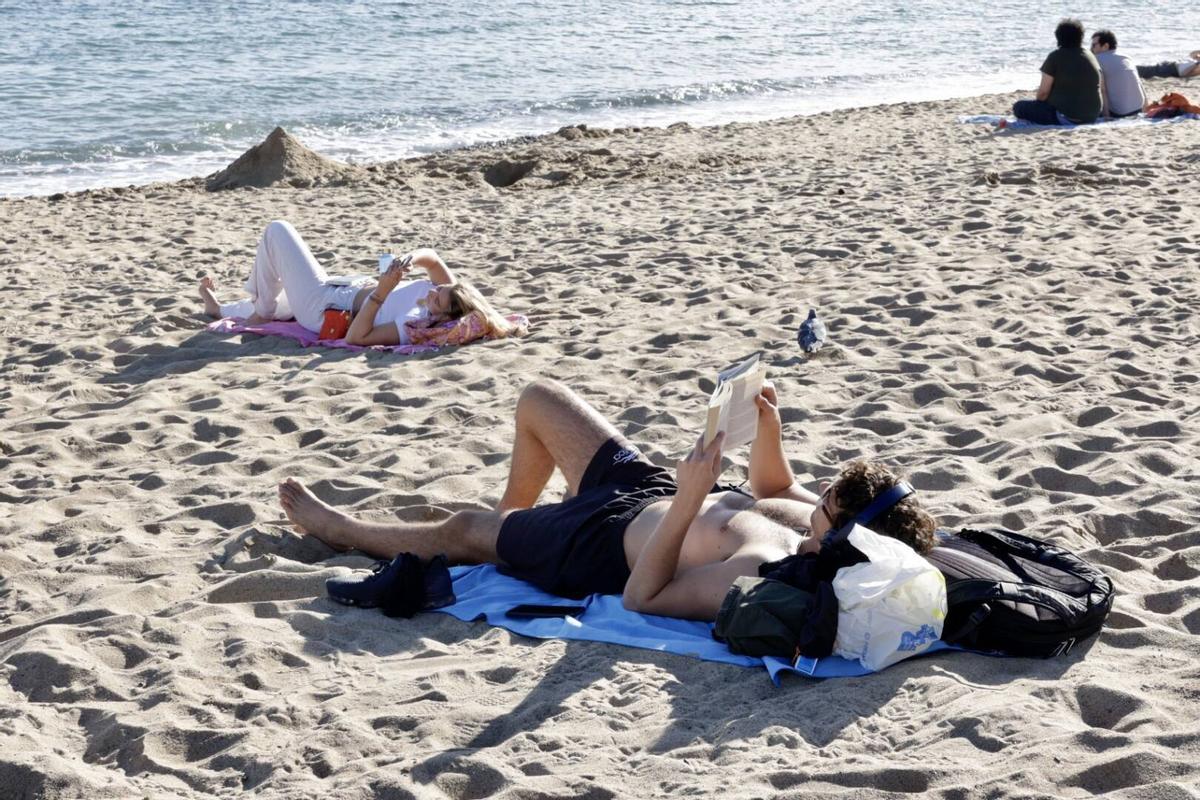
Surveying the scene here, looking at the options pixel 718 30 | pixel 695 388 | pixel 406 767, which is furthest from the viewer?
pixel 718 30

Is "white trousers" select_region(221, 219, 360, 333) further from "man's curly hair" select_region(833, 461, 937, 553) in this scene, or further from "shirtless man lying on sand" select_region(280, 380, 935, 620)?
"man's curly hair" select_region(833, 461, 937, 553)

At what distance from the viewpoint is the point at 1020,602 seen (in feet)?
10.9

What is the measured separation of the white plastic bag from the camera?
10.5 feet

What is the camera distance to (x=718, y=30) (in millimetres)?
26875

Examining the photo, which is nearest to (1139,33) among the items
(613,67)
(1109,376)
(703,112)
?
(613,67)

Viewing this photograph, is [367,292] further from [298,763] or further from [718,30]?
[718,30]

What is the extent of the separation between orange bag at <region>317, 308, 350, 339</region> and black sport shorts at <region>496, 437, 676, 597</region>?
2989mm

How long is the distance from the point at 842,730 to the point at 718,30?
25.4 m

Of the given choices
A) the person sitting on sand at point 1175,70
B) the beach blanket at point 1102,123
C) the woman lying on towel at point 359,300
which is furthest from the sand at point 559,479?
the person sitting on sand at point 1175,70

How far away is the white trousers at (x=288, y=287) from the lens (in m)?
6.98

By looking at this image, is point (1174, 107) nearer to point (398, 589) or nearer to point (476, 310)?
point (476, 310)

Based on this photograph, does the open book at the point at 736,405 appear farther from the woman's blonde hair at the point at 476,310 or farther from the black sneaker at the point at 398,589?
the woman's blonde hair at the point at 476,310

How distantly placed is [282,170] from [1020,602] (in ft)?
31.2

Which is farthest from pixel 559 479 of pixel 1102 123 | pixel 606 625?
pixel 1102 123
